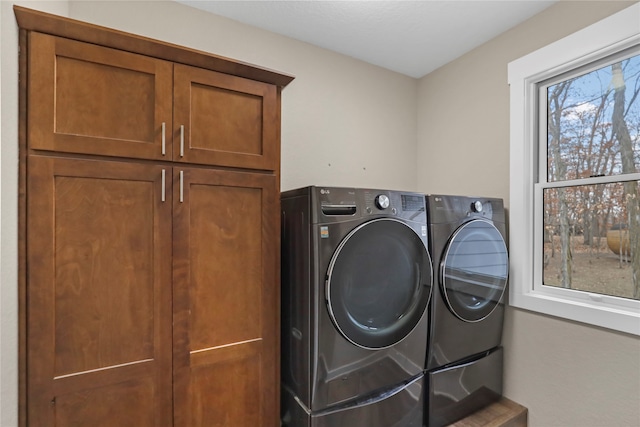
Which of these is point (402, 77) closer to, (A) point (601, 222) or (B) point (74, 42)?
(A) point (601, 222)

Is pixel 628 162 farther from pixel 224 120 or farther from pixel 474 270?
pixel 224 120

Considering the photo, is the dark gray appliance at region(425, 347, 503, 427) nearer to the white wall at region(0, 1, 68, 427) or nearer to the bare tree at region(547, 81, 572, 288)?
the bare tree at region(547, 81, 572, 288)

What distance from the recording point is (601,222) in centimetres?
171

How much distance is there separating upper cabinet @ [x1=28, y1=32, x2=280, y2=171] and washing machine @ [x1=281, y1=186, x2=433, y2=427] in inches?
15.2

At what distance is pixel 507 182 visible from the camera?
6.80ft

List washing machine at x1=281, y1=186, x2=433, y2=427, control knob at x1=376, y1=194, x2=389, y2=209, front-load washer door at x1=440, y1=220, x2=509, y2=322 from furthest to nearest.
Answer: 1. front-load washer door at x1=440, y1=220, x2=509, y2=322
2. control knob at x1=376, y1=194, x2=389, y2=209
3. washing machine at x1=281, y1=186, x2=433, y2=427

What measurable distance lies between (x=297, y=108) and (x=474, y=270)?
4.96 feet

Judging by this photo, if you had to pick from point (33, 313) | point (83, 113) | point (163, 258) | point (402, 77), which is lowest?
point (33, 313)

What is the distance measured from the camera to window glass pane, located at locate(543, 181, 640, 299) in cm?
160

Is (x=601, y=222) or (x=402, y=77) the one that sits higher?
(x=402, y=77)

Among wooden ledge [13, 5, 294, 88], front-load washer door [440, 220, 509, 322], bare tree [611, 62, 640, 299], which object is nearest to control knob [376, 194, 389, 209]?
front-load washer door [440, 220, 509, 322]

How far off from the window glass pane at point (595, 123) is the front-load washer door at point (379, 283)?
106 centimetres

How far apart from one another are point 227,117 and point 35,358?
110cm

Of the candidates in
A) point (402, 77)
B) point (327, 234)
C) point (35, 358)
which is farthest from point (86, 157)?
point (402, 77)
